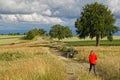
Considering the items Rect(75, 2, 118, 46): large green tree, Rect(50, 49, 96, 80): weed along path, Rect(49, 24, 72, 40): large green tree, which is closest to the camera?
Rect(50, 49, 96, 80): weed along path

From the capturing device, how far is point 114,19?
73.1 metres

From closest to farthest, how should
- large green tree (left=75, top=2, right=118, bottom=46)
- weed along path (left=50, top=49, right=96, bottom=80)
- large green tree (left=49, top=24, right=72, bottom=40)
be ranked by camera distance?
1. weed along path (left=50, top=49, right=96, bottom=80)
2. large green tree (left=75, top=2, right=118, bottom=46)
3. large green tree (left=49, top=24, right=72, bottom=40)

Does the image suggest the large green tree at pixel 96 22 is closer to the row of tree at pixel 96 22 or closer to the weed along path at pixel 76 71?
the row of tree at pixel 96 22

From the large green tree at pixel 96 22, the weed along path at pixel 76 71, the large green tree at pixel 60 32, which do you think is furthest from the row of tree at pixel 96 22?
the large green tree at pixel 60 32

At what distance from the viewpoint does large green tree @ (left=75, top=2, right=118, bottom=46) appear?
71.1m

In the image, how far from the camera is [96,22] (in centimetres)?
7100

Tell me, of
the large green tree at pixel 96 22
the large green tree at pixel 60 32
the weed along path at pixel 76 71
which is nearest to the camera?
the weed along path at pixel 76 71

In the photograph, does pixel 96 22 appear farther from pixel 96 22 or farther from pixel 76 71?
pixel 76 71

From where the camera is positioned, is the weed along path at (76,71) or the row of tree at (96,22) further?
the row of tree at (96,22)

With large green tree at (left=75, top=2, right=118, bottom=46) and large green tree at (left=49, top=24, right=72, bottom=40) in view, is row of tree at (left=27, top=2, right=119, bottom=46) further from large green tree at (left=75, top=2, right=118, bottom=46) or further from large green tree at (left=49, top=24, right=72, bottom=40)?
large green tree at (left=49, top=24, right=72, bottom=40)

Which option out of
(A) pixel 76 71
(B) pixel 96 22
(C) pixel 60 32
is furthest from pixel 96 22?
(C) pixel 60 32

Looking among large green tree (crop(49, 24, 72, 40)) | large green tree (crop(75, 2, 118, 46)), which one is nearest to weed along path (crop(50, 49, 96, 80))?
large green tree (crop(75, 2, 118, 46))

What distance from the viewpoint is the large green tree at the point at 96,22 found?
7112 centimetres

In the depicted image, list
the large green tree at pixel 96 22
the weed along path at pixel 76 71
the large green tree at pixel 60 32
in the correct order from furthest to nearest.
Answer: the large green tree at pixel 60 32 → the large green tree at pixel 96 22 → the weed along path at pixel 76 71
